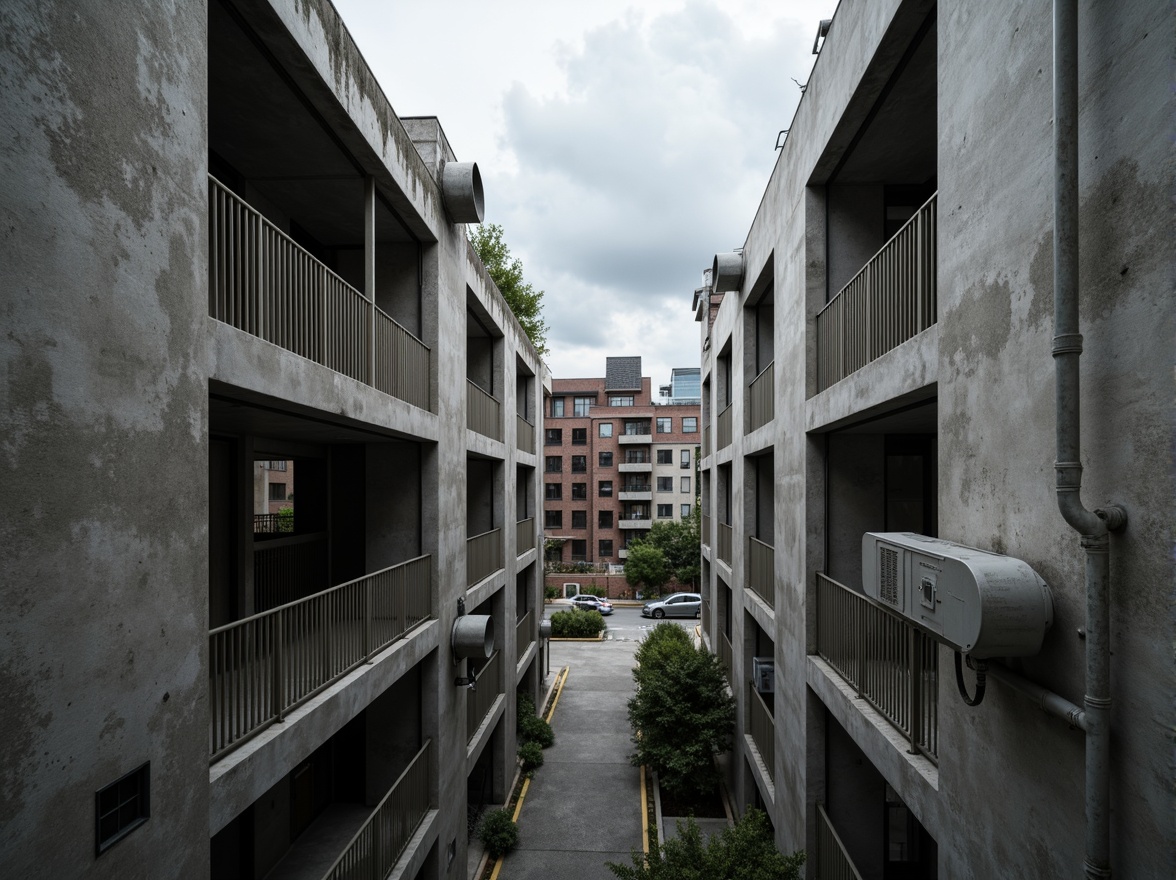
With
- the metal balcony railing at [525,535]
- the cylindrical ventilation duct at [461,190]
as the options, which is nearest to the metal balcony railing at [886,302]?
the cylindrical ventilation duct at [461,190]

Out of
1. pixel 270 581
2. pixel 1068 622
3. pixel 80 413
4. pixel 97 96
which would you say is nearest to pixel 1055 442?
pixel 1068 622

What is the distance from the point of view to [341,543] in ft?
35.7

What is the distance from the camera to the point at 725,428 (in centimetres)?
1739

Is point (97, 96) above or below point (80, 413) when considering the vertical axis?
above

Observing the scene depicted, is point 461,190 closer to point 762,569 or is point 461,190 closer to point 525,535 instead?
point 762,569

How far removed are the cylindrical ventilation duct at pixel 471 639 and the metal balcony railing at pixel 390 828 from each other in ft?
4.41

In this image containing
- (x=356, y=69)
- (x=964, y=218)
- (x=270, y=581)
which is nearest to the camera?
(x=964, y=218)

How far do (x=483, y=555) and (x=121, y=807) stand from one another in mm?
9688

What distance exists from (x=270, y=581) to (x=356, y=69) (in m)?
6.82

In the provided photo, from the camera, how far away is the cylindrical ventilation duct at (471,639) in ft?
33.9

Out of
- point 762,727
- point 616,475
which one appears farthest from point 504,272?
point 616,475

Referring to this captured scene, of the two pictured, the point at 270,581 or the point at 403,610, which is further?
the point at 270,581

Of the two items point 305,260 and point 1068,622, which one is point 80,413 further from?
point 1068,622

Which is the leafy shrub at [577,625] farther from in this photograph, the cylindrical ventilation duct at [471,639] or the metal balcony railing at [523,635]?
the cylindrical ventilation duct at [471,639]
